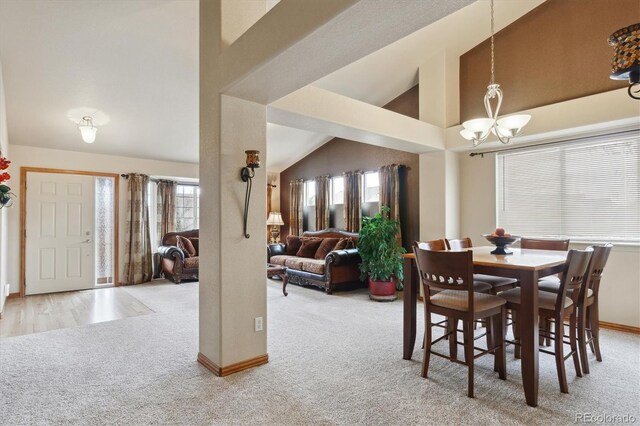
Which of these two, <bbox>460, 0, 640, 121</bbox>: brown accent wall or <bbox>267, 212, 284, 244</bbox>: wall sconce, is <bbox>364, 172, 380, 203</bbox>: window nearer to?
<bbox>460, 0, 640, 121</bbox>: brown accent wall

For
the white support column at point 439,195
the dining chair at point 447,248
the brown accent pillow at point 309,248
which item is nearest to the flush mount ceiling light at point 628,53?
the dining chair at point 447,248

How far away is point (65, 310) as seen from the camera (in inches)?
182

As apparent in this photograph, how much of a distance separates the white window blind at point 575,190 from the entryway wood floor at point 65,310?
16.3 ft

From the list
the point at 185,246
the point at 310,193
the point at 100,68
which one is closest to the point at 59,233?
the point at 185,246

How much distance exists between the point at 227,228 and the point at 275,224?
5.41 metres

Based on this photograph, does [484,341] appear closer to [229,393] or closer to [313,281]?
[229,393]

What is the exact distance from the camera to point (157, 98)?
4.62m

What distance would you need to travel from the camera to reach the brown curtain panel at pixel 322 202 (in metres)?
7.14

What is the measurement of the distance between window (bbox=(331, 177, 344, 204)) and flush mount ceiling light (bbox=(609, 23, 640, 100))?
17.5 ft

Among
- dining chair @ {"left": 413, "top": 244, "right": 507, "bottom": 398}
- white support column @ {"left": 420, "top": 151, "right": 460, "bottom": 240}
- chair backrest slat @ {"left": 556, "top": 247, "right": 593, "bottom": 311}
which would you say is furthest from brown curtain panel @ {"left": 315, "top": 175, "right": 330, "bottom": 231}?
chair backrest slat @ {"left": 556, "top": 247, "right": 593, "bottom": 311}

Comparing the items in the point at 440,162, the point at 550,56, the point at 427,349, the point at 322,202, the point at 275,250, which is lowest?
the point at 427,349

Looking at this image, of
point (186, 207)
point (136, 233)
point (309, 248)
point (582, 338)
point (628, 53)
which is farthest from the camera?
point (186, 207)

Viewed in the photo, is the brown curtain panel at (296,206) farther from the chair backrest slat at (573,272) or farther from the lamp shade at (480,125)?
the chair backrest slat at (573,272)

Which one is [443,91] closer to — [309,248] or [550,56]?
[550,56]
